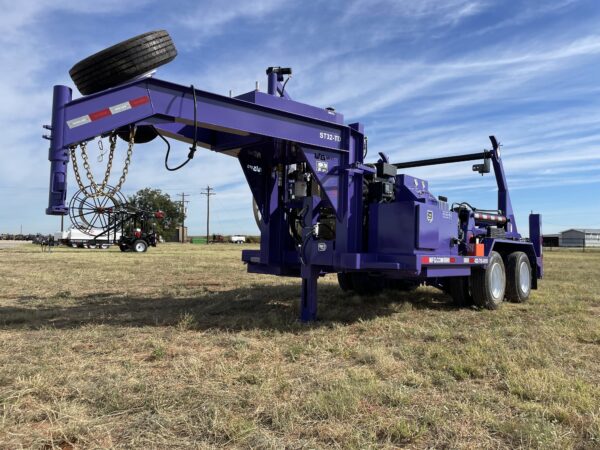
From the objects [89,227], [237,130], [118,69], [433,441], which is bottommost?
[433,441]

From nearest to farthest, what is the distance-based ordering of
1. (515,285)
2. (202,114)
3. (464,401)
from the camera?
(464,401), (202,114), (515,285)

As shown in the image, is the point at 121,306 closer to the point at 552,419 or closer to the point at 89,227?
the point at 89,227

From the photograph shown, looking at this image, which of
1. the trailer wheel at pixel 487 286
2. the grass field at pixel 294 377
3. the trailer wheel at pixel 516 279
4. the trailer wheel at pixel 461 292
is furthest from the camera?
the trailer wheel at pixel 516 279

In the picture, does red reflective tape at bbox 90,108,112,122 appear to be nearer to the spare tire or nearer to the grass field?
the spare tire

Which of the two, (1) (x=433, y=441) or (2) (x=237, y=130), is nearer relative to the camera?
(1) (x=433, y=441)

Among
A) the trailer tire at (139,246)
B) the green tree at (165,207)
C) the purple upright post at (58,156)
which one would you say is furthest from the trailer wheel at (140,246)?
the green tree at (165,207)

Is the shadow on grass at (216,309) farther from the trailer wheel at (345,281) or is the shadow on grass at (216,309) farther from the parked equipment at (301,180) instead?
the parked equipment at (301,180)

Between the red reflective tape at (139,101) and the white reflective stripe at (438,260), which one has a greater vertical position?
the red reflective tape at (139,101)

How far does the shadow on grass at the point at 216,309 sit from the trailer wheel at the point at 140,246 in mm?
20121

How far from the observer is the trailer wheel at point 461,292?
841cm

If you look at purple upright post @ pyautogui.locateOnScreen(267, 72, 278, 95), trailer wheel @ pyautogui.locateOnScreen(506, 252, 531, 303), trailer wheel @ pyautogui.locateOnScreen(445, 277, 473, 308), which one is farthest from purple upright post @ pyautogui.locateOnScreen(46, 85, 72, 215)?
trailer wheel @ pyautogui.locateOnScreen(506, 252, 531, 303)

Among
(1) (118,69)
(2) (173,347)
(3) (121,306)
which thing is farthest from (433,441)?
(3) (121,306)

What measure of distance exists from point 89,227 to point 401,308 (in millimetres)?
4880

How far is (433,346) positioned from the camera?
17.4 ft
